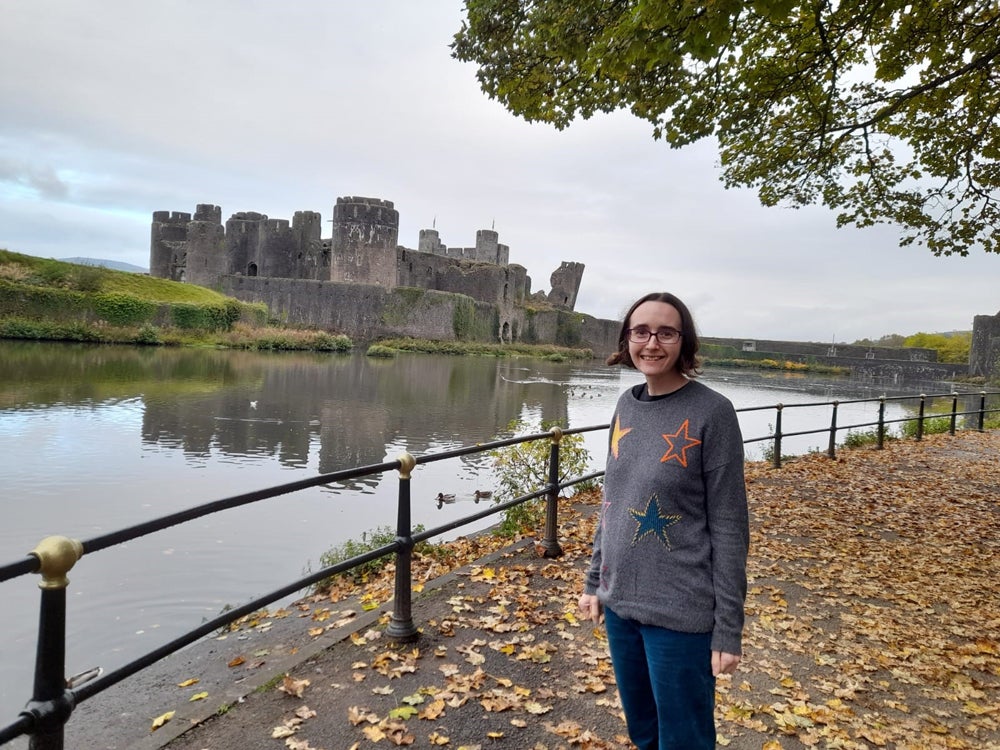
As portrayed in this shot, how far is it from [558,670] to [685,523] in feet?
7.13

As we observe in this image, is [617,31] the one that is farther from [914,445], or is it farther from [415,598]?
[914,445]

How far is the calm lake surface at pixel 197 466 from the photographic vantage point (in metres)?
5.93

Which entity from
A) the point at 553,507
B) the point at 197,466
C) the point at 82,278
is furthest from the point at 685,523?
the point at 82,278

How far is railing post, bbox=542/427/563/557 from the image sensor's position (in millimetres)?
5625

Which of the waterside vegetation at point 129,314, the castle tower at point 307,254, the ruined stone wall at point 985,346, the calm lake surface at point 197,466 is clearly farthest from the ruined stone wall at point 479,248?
the calm lake surface at point 197,466

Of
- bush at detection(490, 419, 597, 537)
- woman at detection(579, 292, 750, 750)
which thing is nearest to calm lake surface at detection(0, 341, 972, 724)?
bush at detection(490, 419, 597, 537)

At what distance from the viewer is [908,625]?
4.81 m

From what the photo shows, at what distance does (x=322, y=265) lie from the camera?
55.6 meters

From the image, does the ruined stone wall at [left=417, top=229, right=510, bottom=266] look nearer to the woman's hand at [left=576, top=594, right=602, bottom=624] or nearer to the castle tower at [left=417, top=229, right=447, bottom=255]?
the castle tower at [left=417, top=229, right=447, bottom=255]

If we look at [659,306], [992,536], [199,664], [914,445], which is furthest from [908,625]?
[914,445]

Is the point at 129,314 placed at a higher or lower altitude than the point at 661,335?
higher

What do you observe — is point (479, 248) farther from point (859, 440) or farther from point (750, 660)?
point (750, 660)

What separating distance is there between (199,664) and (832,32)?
891 centimetres

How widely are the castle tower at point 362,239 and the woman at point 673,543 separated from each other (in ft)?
167
